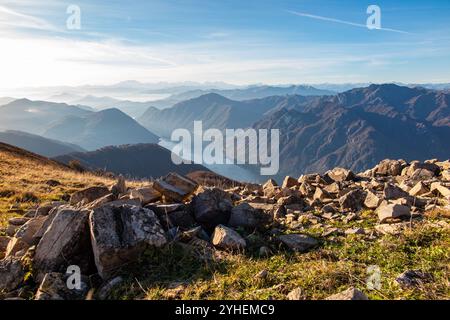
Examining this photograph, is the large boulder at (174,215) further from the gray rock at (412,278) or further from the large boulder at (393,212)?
the gray rock at (412,278)

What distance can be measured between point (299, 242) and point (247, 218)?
6.03ft

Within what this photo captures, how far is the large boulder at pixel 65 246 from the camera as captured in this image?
26.9 ft

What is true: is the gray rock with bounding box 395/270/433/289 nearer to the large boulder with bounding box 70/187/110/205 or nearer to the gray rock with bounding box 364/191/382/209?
the gray rock with bounding box 364/191/382/209

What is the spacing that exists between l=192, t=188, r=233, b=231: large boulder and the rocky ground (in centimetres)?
3

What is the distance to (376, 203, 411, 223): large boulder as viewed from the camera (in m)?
10.3

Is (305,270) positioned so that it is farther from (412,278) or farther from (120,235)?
(120,235)

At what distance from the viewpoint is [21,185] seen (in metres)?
22.9

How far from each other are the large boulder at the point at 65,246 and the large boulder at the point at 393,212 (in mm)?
7330

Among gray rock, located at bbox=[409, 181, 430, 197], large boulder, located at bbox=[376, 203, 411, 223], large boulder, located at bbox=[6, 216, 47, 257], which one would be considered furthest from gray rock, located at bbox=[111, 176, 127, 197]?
gray rock, located at bbox=[409, 181, 430, 197]

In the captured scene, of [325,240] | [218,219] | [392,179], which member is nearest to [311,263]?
[325,240]

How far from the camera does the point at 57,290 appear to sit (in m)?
7.26

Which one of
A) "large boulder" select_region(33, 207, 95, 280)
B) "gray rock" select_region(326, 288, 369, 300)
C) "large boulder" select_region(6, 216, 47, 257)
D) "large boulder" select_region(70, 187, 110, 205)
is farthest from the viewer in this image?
"large boulder" select_region(70, 187, 110, 205)

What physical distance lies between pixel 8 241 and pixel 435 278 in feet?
32.5

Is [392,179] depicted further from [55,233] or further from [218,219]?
→ [55,233]
